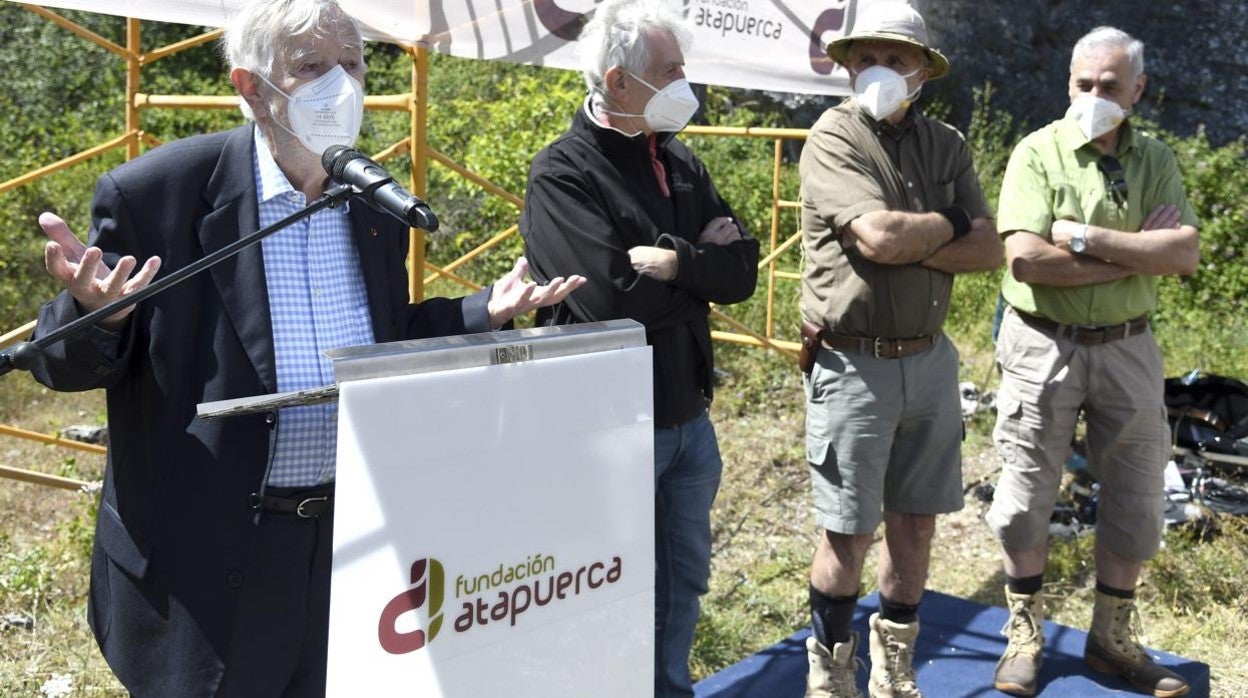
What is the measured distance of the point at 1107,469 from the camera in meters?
4.09

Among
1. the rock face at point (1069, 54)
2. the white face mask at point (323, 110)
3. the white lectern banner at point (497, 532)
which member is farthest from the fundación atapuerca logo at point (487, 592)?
the rock face at point (1069, 54)

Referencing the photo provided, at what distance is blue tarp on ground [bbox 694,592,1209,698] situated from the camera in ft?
13.1

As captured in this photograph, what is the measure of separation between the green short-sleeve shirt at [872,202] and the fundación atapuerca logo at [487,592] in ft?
5.82

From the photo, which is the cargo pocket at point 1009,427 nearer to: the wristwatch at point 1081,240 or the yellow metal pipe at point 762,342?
the wristwatch at point 1081,240

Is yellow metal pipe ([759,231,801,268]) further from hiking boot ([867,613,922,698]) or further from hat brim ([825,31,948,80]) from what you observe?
hiking boot ([867,613,922,698])

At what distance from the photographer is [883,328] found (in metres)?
3.58

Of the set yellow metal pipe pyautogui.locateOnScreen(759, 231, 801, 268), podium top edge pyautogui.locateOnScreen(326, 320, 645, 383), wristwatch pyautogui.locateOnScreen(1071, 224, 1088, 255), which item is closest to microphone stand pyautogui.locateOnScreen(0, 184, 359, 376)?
podium top edge pyautogui.locateOnScreen(326, 320, 645, 383)

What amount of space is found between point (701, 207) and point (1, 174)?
8.85m

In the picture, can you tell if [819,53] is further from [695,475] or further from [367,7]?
[695,475]

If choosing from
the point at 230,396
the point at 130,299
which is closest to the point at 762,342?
the point at 230,396

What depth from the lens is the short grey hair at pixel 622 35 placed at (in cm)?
316

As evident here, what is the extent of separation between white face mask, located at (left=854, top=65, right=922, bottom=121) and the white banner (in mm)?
1162

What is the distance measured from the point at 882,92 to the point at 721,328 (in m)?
5.14

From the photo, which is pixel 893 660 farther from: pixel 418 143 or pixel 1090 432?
pixel 418 143
